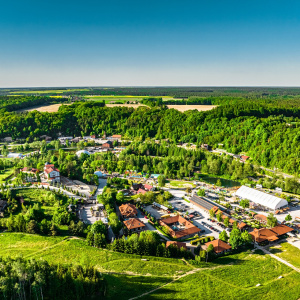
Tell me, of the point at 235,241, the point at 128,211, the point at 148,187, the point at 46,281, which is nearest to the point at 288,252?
the point at 235,241

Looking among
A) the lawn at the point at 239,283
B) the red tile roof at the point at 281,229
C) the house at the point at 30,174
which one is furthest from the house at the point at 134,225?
the house at the point at 30,174

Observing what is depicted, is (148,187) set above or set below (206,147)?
below

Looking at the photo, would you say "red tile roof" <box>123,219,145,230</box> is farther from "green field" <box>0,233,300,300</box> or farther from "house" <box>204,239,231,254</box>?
"house" <box>204,239,231,254</box>

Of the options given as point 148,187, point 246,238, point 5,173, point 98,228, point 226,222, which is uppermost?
point 5,173

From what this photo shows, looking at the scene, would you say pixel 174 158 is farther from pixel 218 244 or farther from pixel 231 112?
pixel 231 112

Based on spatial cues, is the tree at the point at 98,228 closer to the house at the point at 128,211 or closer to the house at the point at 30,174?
the house at the point at 128,211

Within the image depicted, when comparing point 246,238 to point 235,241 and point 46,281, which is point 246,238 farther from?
point 46,281
